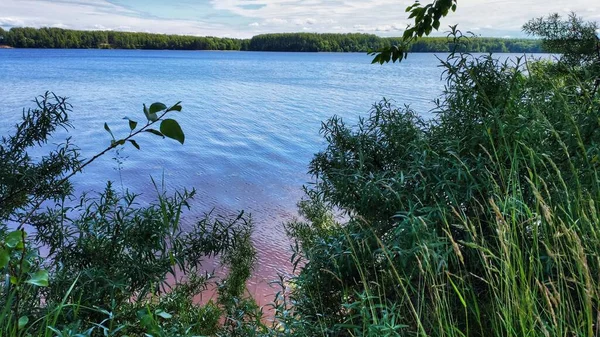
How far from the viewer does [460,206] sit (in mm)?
1868

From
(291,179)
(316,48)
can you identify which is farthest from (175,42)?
(291,179)

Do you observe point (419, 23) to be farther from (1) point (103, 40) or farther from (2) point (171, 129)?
(1) point (103, 40)

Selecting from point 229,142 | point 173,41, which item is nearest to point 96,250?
point 229,142

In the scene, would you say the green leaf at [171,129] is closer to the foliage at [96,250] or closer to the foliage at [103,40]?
the foliage at [96,250]

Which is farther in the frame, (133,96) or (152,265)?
(133,96)

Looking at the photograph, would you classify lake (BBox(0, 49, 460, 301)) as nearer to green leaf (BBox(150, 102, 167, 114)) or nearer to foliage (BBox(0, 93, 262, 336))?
foliage (BBox(0, 93, 262, 336))

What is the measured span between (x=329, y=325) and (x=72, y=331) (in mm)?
1055

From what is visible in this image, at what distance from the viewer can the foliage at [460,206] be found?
1489mm

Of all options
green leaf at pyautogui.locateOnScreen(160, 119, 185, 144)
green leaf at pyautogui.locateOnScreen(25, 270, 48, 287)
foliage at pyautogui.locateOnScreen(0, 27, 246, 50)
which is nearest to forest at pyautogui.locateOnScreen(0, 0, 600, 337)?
green leaf at pyautogui.locateOnScreen(25, 270, 48, 287)

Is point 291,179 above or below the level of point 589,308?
below

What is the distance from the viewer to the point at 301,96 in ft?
71.7

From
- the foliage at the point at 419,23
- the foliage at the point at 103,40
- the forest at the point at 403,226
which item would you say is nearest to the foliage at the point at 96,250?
the forest at the point at 403,226

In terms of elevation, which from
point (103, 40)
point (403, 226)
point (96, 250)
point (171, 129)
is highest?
point (103, 40)

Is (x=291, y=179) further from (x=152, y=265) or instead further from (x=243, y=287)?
(x=152, y=265)
